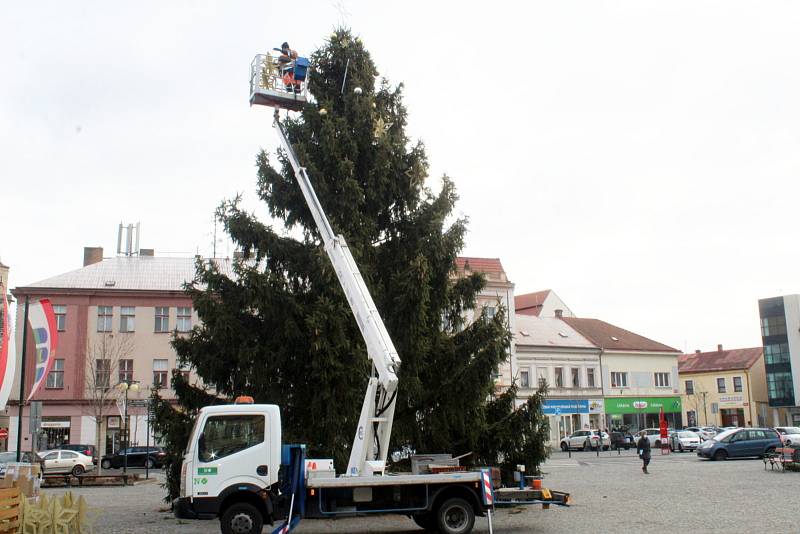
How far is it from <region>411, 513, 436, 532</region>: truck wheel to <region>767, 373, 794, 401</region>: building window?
67606mm

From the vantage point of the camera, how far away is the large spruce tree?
17.0 metres

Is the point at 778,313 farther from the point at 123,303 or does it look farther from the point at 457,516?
the point at 457,516

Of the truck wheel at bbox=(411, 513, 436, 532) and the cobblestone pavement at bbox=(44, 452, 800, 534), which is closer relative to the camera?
the truck wheel at bbox=(411, 513, 436, 532)

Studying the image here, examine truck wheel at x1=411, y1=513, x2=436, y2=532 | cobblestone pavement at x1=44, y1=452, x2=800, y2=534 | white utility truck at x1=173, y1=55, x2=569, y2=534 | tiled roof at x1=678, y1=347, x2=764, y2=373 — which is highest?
tiled roof at x1=678, y1=347, x2=764, y2=373

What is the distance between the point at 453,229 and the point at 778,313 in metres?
64.9

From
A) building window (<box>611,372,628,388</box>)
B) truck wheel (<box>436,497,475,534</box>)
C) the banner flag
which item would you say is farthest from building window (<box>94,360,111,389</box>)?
building window (<box>611,372,628,388</box>)

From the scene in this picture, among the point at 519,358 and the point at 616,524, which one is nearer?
the point at 616,524

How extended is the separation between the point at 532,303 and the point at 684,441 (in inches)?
1239

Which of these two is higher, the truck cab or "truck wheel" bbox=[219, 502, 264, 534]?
the truck cab

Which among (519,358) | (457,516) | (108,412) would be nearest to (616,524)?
(457,516)

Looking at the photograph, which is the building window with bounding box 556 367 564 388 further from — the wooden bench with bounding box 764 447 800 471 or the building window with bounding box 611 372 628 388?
the wooden bench with bounding box 764 447 800 471

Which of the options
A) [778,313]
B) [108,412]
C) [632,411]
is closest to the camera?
[108,412]

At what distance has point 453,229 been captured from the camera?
61.4 ft

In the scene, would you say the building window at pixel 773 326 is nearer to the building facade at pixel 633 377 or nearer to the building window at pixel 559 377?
the building facade at pixel 633 377
